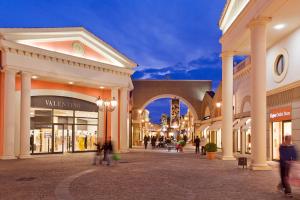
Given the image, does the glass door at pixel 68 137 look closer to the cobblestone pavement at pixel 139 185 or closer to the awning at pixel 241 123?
the awning at pixel 241 123

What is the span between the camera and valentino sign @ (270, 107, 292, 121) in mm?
19750

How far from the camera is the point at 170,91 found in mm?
56781

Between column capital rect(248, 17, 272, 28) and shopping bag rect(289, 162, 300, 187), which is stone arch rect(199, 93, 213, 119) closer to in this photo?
column capital rect(248, 17, 272, 28)

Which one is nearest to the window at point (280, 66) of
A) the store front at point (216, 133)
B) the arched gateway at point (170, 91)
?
the store front at point (216, 133)

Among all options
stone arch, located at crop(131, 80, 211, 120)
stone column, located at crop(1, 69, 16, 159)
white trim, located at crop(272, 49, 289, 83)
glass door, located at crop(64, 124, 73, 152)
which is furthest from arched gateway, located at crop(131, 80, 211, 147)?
white trim, located at crop(272, 49, 289, 83)

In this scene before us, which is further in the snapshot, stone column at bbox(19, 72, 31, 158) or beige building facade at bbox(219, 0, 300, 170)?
stone column at bbox(19, 72, 31, 158)

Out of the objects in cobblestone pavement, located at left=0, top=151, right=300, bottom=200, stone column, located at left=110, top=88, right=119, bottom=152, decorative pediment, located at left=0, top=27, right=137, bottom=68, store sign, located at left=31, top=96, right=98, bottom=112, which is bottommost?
cobblestone pavement, located at left=0, top=151, right=300, bottom=200

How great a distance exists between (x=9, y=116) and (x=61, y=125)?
21.5 ft

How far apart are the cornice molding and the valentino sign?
44.8 feet

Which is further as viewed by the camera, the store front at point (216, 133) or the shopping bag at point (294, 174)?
the store front at point (216, 133)

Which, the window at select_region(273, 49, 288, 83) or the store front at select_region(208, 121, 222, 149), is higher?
the window at select_region(273, 49, 288, 83)

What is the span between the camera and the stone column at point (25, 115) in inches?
941

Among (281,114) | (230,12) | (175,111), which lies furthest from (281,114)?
(175,111)

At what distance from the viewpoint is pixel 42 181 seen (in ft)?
42.4
